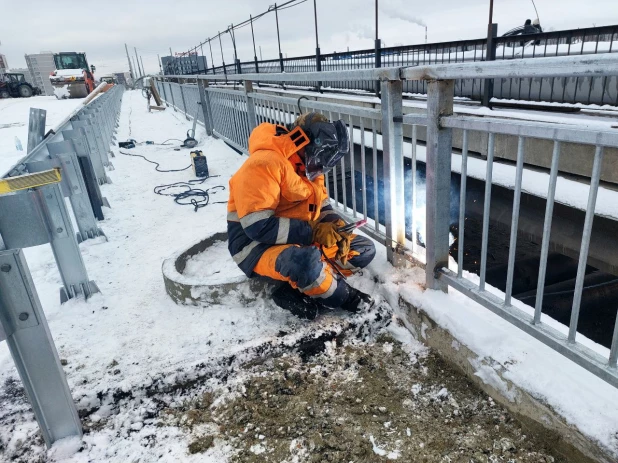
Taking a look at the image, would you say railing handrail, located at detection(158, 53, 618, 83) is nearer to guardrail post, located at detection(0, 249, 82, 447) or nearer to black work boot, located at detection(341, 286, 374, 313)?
black work boot, located at detection(341, 286, 374, 313)

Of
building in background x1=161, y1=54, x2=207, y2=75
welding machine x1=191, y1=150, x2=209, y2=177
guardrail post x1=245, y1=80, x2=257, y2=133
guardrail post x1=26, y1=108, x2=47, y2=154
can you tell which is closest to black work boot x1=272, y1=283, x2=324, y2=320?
guardrail post x1=245, y1=80, x2=257, y2=133

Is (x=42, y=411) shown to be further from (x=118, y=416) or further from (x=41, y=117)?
(x=41, y=117)

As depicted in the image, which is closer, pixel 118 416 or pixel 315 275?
pixel 118 416

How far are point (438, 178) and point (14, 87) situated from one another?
44.7m

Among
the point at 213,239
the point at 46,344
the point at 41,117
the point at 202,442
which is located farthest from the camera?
the point at 41,117

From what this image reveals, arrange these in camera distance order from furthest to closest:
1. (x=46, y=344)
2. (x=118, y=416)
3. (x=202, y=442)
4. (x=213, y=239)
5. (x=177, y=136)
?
(x=177, y=136)
(x=213, y=239)
(x=118, y=416)
(x=202, y=442)
(x=46, y=344)

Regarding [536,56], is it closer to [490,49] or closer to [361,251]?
[490,49]

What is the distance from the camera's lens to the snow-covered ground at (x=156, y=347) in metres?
1.89

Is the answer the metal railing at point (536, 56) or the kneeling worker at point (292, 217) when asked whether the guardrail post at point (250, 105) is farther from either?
the kneeling worker at point (292, 217)

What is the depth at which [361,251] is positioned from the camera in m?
3.01

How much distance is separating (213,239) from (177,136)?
786cm

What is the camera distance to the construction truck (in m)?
30.8

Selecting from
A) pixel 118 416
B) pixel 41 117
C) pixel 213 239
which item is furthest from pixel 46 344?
pixel 41 117

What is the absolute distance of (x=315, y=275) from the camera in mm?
2555
